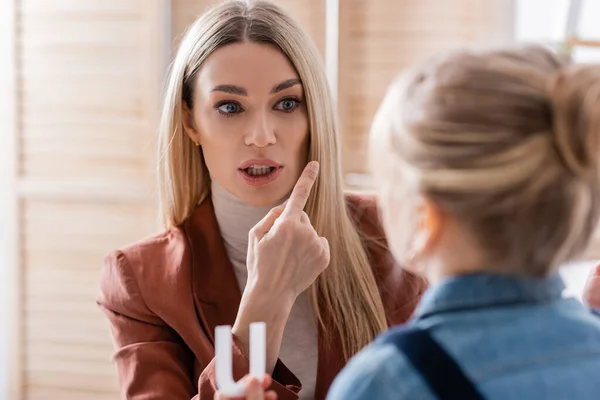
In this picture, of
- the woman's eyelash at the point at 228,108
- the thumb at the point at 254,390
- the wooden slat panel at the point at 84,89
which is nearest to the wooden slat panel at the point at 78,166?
the wooden slat panel at the point at 84,89

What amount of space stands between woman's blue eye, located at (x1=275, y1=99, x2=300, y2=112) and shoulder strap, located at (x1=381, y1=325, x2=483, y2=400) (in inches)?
32.0

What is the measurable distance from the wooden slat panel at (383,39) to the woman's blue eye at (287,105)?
4.13 feet

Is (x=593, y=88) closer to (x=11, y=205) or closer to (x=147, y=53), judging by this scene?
(x=147, y=53)

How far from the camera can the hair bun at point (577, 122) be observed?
0.79 metres

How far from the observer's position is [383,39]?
2.79 m

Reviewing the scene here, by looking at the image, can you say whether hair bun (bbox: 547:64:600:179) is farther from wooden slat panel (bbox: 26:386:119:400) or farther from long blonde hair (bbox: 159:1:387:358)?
wooden slat panel (bbox: 26:386:119:400)

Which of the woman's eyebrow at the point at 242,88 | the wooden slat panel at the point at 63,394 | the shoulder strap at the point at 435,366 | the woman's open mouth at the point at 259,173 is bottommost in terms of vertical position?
the wooden slat panel at the point at 63,394

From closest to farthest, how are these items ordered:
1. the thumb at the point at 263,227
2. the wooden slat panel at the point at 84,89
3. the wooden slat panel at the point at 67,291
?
the thumb at the point at 263,227, the wooden slat panel at the point at 84,89, the wooden slat panel at the point at 67,291

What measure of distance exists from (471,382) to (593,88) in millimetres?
290

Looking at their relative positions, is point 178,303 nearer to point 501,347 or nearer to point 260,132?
point 260,132

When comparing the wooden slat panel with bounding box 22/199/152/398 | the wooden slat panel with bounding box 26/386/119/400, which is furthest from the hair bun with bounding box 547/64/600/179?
the wooden slat panel with bounding box 26/386/119/400

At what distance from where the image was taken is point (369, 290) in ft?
5.38

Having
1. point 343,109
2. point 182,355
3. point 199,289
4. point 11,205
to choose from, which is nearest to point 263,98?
point 199,289

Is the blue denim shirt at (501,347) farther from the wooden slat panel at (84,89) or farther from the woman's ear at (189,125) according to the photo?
the wooden slat panel at (84,89)
